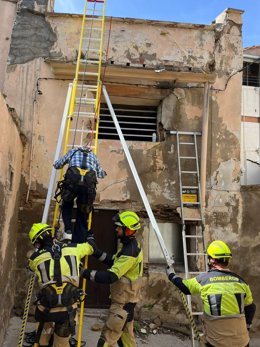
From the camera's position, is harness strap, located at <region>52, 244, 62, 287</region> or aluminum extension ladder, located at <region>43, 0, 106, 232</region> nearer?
harness strap, located at <region>52, 244, 62, 287</region>

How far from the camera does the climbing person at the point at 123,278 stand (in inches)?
182

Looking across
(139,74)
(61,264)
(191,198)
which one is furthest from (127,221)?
(139,74)

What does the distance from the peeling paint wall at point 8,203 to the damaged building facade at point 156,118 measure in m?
0.19

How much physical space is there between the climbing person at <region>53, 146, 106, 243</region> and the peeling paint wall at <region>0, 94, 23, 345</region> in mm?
902

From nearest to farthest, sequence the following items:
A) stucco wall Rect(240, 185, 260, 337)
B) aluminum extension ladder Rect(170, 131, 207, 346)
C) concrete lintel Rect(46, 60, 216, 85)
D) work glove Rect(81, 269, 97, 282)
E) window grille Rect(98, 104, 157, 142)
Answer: work glove Rect(81, 269, 97, 282) < concrete lintel Rect(46, 60, 216, 85) < aluminum extension ladder Rect(170, 131, 207, 346) < stucco wall Rect(240, 185, 260, 337) < window grille Rect(98, 104, 157, 142)

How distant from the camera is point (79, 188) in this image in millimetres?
4836

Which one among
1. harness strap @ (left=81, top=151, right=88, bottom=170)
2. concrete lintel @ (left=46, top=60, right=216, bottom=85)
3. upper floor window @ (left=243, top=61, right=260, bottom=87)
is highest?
upper floor window @ (left=243, top=61, right=260, bottom=87)

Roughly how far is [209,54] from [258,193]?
3040 mm

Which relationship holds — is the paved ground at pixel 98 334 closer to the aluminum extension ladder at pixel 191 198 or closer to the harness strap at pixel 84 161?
the aluminum extension ladder at pixel 191 198

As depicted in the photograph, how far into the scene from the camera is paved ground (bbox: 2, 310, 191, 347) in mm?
6148

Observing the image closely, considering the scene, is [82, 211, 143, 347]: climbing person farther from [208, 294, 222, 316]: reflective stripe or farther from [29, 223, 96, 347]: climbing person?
[208, 294, 222, 316]: reflective stripe

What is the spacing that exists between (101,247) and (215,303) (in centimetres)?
368

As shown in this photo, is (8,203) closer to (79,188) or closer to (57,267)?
(79,188)

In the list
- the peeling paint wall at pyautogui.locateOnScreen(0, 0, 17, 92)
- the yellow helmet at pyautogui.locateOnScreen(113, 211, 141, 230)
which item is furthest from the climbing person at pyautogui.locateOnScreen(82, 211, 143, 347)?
the peeling paint wall at pyautogui.locateOnScreen(0, 0, 17, 92)
